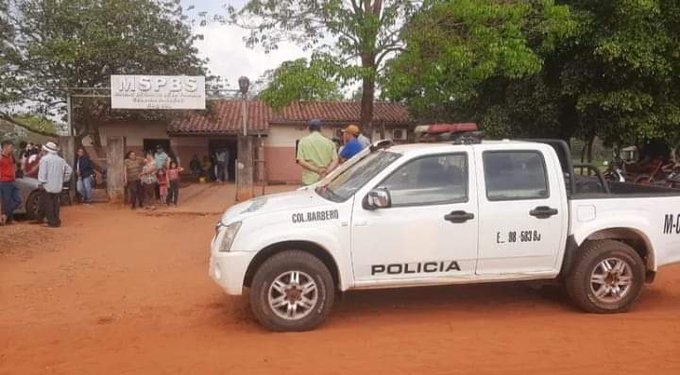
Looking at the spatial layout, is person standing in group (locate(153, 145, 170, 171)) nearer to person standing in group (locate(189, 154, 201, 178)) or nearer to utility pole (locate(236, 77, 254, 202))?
utility pole (locate(236, 77, 254, 202))

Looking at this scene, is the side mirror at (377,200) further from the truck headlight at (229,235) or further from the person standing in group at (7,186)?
the person standing in group at (7,186)

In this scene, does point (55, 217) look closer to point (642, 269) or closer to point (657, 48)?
point (642, 269)

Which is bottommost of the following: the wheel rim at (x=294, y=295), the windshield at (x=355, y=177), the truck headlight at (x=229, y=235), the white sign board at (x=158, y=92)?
the wheel rim at (x=294, y=295)

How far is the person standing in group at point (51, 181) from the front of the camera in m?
11.4

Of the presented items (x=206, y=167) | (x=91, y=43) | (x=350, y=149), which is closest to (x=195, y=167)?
(x=206, y=167)

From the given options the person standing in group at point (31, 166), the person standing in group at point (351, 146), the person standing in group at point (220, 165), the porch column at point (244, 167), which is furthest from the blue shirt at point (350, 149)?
the person standing in group at point (220, 165)

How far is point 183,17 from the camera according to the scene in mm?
19578

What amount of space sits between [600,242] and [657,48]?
1148 cm

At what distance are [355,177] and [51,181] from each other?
7777 millimetres

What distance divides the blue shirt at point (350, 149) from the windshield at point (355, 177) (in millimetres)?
2397

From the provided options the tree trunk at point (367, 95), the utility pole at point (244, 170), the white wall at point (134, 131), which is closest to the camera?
the tree trunk at point (367, 95)

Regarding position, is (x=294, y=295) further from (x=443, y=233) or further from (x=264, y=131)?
(x=264, y=131)

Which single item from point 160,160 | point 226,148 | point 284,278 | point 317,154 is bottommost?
point 284,278

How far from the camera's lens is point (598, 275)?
5.80m
